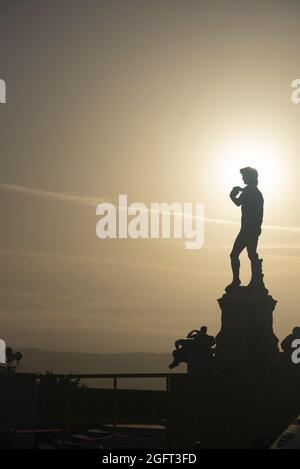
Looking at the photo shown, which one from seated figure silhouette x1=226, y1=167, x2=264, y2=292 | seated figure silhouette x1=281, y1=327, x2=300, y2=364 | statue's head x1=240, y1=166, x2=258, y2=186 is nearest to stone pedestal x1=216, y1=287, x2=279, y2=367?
seated figure silhouette x1=281, y1=327, x2=300, y2=364

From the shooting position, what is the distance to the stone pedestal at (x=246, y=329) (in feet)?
82.8

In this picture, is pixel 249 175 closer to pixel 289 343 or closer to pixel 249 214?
pixel 249 214

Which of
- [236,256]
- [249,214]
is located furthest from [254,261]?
[249,214]

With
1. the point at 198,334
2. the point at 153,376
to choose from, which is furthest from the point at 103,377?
the point at 198,334

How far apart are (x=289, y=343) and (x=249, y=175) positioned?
15.9 feet

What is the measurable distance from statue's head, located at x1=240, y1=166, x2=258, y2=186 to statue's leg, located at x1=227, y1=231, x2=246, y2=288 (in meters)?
1.42

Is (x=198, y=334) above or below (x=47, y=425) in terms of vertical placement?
above

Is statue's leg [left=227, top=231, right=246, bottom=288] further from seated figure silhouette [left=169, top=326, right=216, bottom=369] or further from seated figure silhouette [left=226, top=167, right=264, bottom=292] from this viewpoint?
seated figure silhouette [left=169, top=326, right=216, bottom=369]

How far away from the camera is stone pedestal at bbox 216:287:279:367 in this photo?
2523 centimetres

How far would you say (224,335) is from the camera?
84.2 ft

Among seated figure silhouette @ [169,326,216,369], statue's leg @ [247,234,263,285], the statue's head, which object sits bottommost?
seated figure silhouette @ [169,326,216,369]

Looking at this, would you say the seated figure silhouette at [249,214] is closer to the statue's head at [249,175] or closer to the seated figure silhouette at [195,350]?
the statue's head at [249,175]
